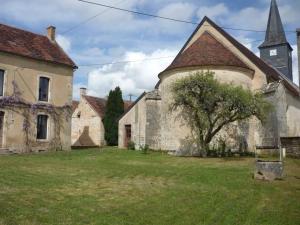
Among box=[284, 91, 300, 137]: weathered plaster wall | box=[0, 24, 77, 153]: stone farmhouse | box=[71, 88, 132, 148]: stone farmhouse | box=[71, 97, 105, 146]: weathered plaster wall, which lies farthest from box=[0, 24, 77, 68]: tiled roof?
box=[284, 91, 300, 137]: weathered plaster wall

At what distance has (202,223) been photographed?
620 centimetres

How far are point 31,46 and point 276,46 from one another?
29.4 metres

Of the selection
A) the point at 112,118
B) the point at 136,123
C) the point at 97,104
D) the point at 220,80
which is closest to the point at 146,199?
the point at 220,80

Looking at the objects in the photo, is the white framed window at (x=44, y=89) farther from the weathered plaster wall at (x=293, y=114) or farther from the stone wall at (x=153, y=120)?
the weathered plaster wall at (x=293, y=114)

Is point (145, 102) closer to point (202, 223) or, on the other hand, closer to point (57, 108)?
point (57, 108)

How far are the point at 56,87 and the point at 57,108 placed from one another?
1.51m

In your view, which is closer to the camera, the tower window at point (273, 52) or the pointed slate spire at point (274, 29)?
the pointed slate spire at point (274, 29)

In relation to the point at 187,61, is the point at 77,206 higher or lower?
lower

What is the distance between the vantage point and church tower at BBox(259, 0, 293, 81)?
40.2 metres

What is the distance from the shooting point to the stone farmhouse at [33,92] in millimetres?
21016

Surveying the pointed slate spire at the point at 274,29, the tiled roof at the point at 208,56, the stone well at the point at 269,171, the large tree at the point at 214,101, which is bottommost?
the stone well at the point at 269,171

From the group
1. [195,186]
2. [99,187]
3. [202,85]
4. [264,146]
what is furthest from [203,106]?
[99,187]

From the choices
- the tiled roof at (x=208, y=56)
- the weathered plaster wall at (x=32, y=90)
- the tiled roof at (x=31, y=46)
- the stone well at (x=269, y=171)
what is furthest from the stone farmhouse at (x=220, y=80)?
the stone well at (x=269, y=171)

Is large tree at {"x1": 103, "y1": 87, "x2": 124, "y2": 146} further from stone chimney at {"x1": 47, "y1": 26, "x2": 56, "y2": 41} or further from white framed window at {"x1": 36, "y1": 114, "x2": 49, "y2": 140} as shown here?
white framed window at {"x1": 36, "y1": 114, "x2": 49, "y2": 140}
